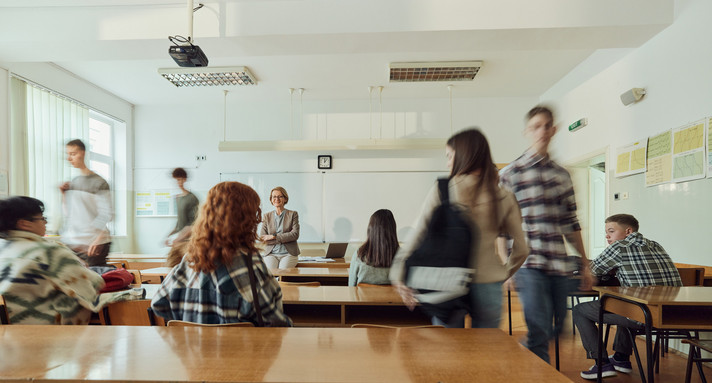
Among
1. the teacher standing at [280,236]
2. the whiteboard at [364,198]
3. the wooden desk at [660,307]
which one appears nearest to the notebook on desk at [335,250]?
the teacher standing at [280,236]

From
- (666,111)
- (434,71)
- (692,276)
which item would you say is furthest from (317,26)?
(692,276)

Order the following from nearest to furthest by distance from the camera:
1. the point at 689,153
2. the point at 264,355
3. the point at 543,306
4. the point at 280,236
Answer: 1. the point at 264,355
2. the point at 543,306
3. the point at 689,153
4. the point at 280,236

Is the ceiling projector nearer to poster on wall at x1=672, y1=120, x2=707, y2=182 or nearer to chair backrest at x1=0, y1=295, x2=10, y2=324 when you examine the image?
chair backrest at x1=0, y1=295, x2=10, y2=324

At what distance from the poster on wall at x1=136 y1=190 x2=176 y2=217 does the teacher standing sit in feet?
8.81

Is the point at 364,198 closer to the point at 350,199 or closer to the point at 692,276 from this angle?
the point at 350,199

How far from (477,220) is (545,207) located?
1.65ft

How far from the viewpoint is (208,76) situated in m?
6.01

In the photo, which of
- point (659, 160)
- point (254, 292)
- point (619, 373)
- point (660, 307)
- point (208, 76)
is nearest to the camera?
point (254, 292)

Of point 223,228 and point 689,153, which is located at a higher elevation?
point 689,153

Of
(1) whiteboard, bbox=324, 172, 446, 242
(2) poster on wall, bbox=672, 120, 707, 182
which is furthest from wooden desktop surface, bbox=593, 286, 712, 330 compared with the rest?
(1) whiteboard, bbox=324, 172, 446, 242

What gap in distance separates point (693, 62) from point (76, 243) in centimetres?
492

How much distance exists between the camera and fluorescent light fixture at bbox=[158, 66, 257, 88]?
5746 mm

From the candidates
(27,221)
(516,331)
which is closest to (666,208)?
(516,331)

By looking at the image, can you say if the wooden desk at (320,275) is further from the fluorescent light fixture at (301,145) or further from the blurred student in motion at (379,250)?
the fluorescent light fixture at (301,145)
